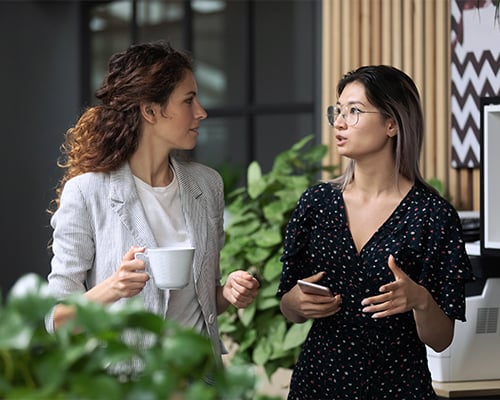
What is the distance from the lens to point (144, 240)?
2219 mm

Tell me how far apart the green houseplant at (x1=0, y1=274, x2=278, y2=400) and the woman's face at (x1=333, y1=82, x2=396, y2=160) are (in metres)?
1.49

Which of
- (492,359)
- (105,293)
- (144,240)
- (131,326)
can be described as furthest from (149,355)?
(492,359)

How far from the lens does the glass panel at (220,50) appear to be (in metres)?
6.16

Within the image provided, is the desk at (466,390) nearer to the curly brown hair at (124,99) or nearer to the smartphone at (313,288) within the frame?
the smartphone at (313,288)

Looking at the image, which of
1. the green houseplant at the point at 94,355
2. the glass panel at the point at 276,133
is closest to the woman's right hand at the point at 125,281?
the green houseplant at the point at 94,355

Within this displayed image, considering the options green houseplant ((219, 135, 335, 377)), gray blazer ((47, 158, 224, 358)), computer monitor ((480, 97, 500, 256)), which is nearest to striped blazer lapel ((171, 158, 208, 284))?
gray blazer ((47, 158, 224, 358))

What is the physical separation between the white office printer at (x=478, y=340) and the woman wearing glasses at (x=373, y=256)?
57 cm

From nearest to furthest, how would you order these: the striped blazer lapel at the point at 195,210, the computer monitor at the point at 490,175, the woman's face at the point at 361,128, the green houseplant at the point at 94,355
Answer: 1. the green houseplant at the point at 94,355
2. the striped blazer lapel at the point at 195,210
3. the woman's face at the point at 361,128
4. the computer monitor at the point at 490,175

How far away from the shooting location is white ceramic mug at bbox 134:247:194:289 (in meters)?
1.99

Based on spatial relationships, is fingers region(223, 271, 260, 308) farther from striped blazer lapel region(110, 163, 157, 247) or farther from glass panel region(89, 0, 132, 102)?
glass panel region(89, 0, 132, 102)

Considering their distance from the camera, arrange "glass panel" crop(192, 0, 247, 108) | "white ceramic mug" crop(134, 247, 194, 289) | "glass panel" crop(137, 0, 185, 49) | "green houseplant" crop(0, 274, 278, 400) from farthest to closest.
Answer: "glass panel" crop(137, 0, 185, 49), "glass panel" crop(192, 0, 247, 108), "white ceramic mug" crop(134, 247, 194, 289), "green houseplant" crop(0, 274, 278, 400)

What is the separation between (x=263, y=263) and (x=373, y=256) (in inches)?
79.4

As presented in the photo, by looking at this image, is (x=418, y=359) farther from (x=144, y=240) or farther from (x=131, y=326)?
(x=131, y=326)

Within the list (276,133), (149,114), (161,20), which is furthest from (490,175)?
(161,20)
